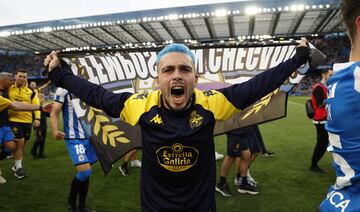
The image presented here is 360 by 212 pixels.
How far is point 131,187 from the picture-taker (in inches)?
238

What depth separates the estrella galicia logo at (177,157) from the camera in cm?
211

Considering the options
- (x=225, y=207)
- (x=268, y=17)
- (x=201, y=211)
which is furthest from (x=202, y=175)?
(x=268, y=17)

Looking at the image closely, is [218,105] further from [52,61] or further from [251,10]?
[251,10]

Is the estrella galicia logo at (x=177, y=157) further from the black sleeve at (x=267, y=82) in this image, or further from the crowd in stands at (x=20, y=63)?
the crowd in stands at (x=20, y=63)

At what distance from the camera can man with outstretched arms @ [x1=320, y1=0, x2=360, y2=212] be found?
5.08 feet

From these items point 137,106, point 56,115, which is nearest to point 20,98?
point 56,115

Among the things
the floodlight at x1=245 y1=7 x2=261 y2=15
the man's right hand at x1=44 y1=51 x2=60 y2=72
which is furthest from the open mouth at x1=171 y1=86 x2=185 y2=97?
the floodlight at x1=245 y1=7 x2=261 y2=15

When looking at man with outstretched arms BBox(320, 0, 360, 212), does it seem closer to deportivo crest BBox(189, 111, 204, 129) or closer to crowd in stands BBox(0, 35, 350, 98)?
deportivo crest BBox(189, 111, 204, 129)

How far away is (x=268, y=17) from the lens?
28766 millimetres

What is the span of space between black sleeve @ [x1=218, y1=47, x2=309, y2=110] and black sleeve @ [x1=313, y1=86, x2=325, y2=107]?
4518mm

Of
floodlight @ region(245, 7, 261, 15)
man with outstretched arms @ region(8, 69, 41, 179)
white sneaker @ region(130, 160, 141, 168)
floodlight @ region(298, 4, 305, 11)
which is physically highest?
floodlight @ region(245, 7, 261, 15)

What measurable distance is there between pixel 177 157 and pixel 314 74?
138ft

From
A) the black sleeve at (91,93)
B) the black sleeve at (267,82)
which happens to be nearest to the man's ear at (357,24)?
the black sleeve at (267,82)

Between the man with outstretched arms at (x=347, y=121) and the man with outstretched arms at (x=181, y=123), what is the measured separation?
1.97ft
